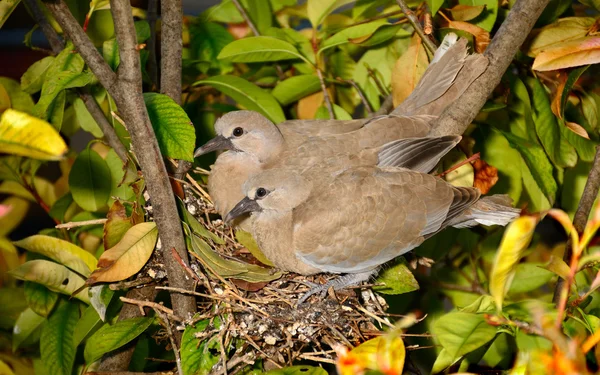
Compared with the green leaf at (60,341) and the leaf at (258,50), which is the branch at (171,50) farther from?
the green leaf at (60,341)

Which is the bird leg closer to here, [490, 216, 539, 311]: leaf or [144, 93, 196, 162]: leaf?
[144, 93, 196, 162]: leaf

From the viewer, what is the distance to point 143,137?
1.11 m

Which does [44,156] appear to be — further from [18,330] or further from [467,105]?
[18,330]

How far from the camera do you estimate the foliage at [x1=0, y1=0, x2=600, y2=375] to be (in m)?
1.38

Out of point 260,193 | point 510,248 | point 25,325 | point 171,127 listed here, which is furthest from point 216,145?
point 510,248

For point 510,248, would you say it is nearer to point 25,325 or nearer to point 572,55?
point 572,55

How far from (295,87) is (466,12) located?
0.55 meters

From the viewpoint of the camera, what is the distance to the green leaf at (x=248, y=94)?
1.78m

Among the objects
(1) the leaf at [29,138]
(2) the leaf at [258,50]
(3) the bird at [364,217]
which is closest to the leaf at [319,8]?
(2) the leaf at [258,50]

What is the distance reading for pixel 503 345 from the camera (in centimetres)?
160

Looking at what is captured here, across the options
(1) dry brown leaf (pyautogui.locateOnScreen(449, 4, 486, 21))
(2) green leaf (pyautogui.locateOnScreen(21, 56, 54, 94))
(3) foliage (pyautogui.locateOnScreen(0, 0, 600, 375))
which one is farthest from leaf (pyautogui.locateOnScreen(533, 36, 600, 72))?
(2) green leaf (pyautogui.locateOnScreen(21, 56, 54, 94))

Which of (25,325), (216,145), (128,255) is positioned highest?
(128,255)

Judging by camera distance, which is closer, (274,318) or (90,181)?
(274,318)

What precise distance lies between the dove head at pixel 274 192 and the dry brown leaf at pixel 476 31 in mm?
550
